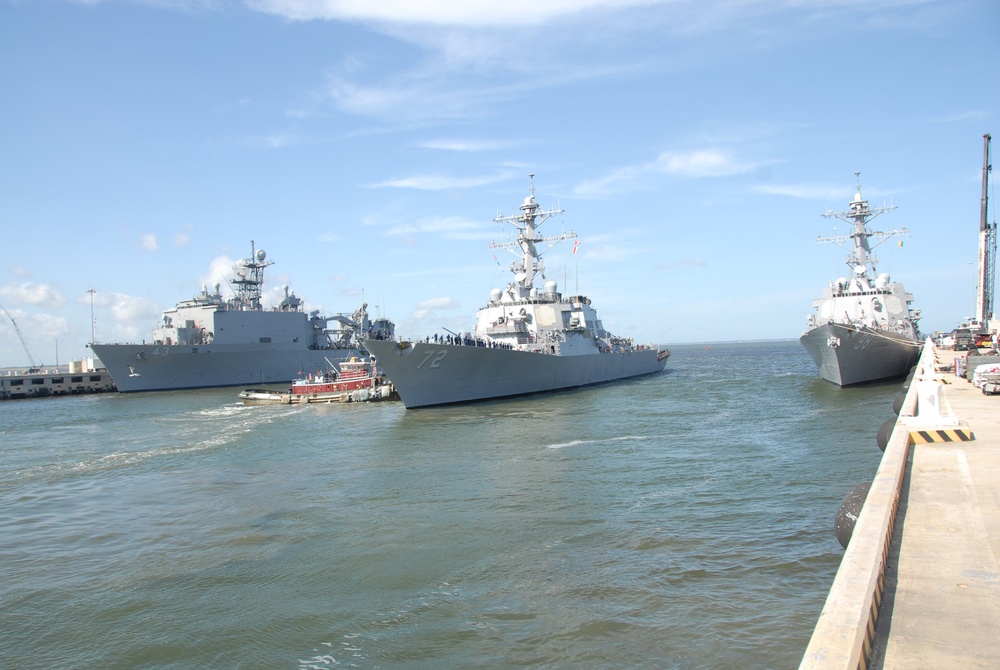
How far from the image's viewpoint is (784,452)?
15.3m

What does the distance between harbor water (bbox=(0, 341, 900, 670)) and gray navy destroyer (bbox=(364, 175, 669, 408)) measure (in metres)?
5.52

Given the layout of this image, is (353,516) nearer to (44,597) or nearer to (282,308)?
(44,597)

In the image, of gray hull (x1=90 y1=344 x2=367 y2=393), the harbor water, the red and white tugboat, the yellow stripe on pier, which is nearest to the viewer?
the harbor water

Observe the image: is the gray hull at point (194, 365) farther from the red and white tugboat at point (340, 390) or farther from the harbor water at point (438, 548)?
the harbor water at point (438, 548)

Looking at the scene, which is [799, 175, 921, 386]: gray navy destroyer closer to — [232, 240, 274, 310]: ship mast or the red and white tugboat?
the red and white tugboat

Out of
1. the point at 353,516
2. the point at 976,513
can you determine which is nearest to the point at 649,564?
the point at 976,513

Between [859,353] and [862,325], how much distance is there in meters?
2.78

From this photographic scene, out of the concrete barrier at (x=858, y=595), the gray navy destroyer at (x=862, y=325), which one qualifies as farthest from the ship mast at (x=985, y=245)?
the concrete barrier at (x=858, y=595)

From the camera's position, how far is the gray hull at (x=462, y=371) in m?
25.2

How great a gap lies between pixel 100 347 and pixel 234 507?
37.1 metres

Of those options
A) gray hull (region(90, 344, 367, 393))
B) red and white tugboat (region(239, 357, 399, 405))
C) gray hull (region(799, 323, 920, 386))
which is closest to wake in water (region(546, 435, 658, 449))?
gray hull (region(799, 323, 920, 386))

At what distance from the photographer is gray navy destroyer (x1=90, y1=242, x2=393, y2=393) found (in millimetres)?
44375

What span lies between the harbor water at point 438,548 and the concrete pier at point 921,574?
1577mm

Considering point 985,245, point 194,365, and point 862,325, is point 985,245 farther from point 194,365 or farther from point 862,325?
point 194,365
